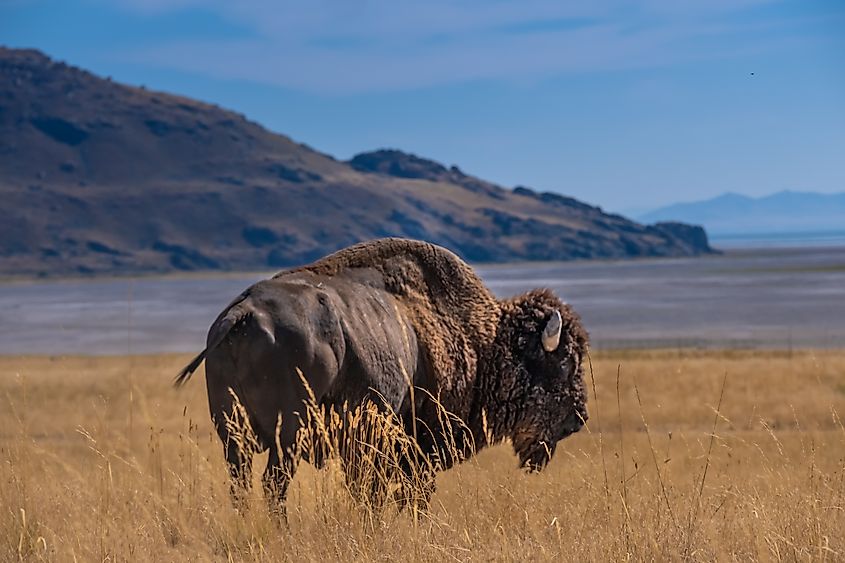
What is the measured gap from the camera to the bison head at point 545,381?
28.0 feet

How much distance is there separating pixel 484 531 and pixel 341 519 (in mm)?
898

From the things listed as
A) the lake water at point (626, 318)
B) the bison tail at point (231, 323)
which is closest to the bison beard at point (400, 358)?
the bison tail at point (231, 323)

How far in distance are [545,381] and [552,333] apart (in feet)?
1.35

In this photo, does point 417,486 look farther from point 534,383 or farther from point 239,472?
point 534,383

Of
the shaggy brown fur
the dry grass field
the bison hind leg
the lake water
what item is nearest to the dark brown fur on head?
the shaggy brown fur

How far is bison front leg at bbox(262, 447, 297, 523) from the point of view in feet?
22.2

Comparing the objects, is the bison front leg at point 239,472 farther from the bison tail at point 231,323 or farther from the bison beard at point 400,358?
the bison tail at point 231,323

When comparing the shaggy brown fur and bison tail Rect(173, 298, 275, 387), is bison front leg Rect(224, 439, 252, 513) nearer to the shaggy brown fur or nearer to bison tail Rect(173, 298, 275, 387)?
bison tail Rect(173, 298, 275, 387)

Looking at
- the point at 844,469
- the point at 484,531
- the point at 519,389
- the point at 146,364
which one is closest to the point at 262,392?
the point at 484,531

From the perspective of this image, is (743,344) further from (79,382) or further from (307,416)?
(307,416)

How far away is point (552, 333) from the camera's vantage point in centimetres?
849

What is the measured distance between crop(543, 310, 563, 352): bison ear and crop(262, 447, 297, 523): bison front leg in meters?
→ 2.52

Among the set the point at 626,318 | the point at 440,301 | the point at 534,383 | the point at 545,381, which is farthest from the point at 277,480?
the point at 626,318

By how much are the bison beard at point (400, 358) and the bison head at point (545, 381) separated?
1cm
